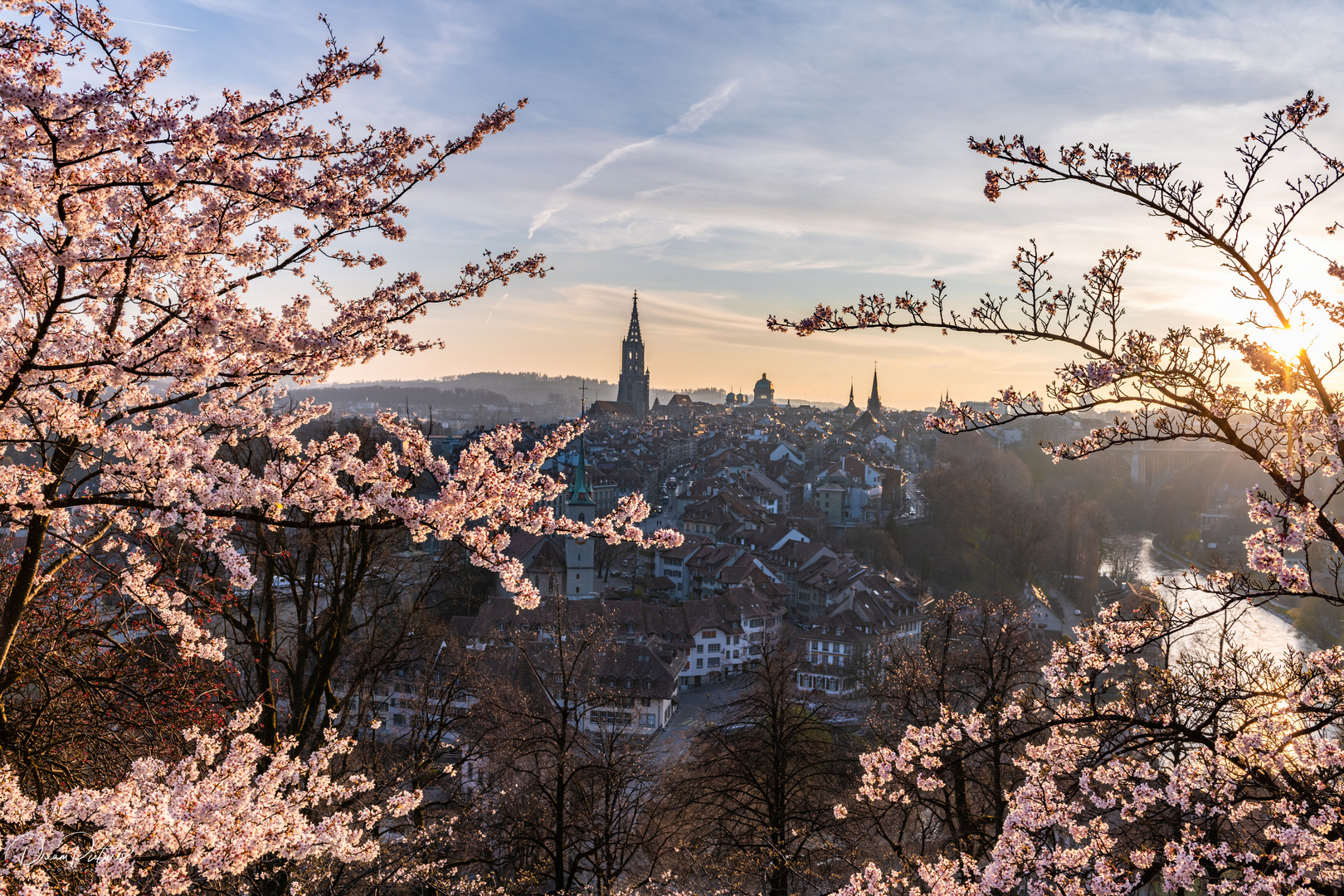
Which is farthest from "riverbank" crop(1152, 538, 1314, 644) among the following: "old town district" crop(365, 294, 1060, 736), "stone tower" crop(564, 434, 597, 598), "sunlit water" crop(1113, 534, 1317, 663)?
"stone tower" crop(564, 434, 597, 598)

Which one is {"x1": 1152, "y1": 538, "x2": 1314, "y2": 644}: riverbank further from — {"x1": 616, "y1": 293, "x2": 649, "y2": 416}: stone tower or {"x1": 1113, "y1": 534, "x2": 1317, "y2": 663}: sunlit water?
{"x1": 616, "y1": 293, "x2": 649, "y2": 416}: stone tower

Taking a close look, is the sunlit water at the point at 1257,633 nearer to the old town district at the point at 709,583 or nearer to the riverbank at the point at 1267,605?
the riverbank at the point at 1267,605

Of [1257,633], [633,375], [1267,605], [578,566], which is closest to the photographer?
[1267,605]

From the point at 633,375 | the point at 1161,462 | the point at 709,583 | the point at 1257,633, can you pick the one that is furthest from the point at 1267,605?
the point at 633,375

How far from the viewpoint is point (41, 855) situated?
3363 mm

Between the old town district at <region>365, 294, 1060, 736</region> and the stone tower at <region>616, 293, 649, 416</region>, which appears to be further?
the stone tower at <region>616, 293, 649, 416</region>

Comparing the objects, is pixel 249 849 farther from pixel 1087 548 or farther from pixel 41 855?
pixel 1087 548

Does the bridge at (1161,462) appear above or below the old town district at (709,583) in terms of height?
above

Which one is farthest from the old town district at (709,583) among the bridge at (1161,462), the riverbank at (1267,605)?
the bridge at (1161,462)

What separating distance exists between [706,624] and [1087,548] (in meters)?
36.1

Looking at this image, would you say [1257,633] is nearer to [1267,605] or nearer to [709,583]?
[1267,605]

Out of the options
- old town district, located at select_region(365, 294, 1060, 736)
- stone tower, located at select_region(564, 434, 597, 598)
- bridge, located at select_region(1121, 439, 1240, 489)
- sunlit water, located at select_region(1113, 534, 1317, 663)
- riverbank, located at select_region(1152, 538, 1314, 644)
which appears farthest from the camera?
bridge, located at select_region(1121, 439, 1240, 489)

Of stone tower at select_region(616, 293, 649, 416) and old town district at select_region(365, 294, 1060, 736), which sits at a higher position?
stone tower at select_region(616, 293, 649, 416)

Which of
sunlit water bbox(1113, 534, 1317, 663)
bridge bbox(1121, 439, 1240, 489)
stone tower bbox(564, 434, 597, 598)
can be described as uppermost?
bridge bbox(1121, 439, 1240, 489)
